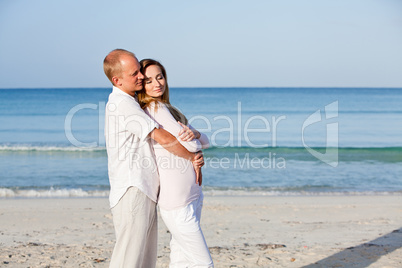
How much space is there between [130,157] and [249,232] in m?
3.53

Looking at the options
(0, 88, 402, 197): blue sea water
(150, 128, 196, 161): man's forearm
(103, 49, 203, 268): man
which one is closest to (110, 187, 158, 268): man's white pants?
(103, 49, 203, 268): man

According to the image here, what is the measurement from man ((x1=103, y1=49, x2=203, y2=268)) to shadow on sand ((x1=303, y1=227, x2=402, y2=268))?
88.6 inches

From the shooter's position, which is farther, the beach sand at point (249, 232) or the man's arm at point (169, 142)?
the beach sand at point (249, 232)

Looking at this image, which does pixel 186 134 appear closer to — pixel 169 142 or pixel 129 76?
pixel 169 142

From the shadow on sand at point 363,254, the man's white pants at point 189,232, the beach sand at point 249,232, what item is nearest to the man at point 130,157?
the man's white pants at point 189,232

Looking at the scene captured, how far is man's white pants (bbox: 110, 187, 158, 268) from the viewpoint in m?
3.00

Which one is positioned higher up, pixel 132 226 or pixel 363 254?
pixel 132 226

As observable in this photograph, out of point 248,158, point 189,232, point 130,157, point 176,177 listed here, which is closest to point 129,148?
point 130,157

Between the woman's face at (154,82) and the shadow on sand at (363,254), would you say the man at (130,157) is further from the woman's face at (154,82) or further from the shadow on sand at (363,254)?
the shadow on sand at (363,254)

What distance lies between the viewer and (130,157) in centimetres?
299

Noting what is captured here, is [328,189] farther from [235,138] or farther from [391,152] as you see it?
[235,138]

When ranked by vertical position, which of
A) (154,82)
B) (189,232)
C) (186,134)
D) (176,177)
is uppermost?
(154,82)

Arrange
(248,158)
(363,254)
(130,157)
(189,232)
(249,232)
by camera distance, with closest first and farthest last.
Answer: (130,157) → (189,232) → (363,254) → (249,232) → (248,158)

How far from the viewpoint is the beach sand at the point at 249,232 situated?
4805 mm
